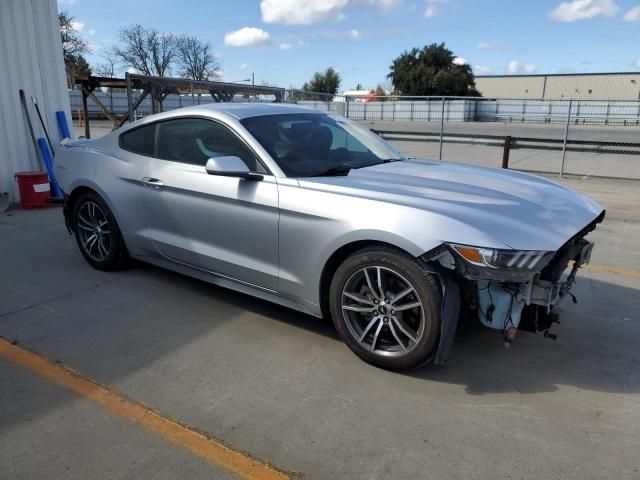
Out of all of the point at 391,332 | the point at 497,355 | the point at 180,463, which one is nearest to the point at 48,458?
the point at 180,463

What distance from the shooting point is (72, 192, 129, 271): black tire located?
186 inches

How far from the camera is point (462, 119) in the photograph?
36.1 metres

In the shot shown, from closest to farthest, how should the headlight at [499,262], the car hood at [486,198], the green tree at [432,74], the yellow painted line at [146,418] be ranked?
the yellow painted line at [146,418], the headlight at [499,262], the car hood at [486,198], the green tree at [432,74]

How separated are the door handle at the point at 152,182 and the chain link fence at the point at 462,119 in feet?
6.03

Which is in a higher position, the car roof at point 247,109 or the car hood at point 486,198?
the car roof at point 247,109

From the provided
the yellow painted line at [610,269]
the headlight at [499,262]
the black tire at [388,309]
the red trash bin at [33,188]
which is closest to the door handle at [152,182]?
the black tire at [388,309]

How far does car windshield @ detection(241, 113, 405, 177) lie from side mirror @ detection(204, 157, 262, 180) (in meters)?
0.23

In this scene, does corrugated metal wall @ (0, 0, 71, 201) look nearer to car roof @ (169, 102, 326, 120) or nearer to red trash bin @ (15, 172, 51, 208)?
red trash bin @ (15, 172, 51, 208)

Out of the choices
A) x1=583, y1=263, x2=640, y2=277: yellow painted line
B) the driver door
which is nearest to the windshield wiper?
the driver door

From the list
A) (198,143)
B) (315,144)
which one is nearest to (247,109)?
(198,143)

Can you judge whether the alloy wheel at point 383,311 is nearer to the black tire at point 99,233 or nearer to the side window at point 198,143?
the side window at point 198,143

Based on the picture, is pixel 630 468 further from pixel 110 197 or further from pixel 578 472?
pixel 110 197

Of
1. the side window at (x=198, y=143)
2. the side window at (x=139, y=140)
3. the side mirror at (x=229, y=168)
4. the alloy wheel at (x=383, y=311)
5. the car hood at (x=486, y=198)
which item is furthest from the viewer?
the side window at (x=139, y=140)

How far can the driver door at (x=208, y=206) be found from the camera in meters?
3.58
